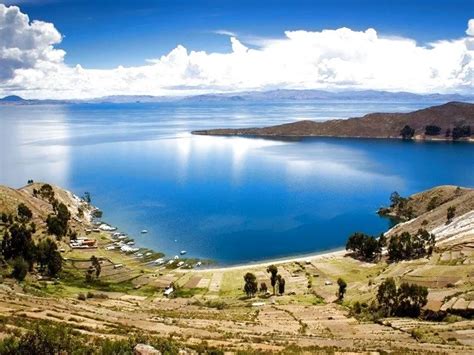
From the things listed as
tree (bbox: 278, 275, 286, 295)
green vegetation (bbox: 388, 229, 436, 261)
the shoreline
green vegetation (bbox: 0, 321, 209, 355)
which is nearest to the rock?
green vegetation (bbox: 0, 321, 209, 355)

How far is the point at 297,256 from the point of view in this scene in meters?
119

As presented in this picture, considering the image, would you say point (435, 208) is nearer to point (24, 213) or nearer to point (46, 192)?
point (24, 213)

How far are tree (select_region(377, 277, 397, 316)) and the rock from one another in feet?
142

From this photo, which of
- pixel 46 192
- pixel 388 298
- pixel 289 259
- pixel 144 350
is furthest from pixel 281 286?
pixel 46 192

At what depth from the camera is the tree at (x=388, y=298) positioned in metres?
62.5

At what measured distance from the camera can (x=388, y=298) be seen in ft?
211

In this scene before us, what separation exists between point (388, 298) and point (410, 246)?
43059 millimetres

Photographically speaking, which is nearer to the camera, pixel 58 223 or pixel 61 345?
pixel 61 345

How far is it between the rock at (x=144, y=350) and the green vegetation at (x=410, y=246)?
84.8 meters

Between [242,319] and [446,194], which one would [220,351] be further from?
[446,194]

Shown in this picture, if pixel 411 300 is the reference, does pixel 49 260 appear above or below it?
below

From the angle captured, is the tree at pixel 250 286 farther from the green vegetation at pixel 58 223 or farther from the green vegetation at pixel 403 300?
the green vegetation at pixel 58 223

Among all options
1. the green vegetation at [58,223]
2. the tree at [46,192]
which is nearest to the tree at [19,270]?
the green vegetation at [58,223]

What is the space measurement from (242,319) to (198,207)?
4320 inches
